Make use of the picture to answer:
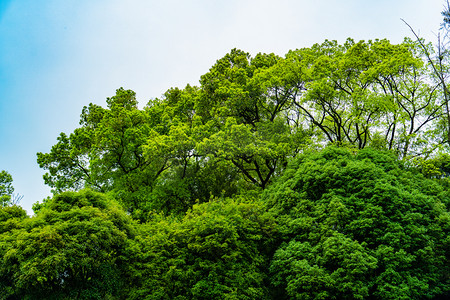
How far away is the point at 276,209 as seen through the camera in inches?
515

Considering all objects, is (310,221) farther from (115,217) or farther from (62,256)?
(62,256)

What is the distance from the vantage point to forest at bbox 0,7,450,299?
398 inches

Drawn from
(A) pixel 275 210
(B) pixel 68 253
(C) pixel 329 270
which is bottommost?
(C) pixel 329 270

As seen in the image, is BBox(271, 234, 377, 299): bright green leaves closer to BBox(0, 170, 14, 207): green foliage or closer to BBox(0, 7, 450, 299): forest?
Answer: BBox(0, 7, 450, 299): forest

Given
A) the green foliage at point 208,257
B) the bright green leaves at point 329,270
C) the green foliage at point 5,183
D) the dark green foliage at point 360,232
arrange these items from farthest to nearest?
1. the green foliage at point 5,183
2. the green foliage at point 208,257
3. the dark green foliage at point 360,232
4. the bright green leaves at point 329,270

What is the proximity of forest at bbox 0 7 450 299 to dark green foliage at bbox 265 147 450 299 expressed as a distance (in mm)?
43

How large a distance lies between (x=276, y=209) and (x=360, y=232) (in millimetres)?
3259

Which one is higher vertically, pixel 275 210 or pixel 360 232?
pixel 275 210

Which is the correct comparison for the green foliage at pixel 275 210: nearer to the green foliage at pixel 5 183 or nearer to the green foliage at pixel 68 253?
the green foliage at pixel 68 253

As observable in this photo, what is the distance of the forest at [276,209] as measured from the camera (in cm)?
1012

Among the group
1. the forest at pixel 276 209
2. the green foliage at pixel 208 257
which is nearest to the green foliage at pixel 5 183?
the forest at pixel 276 209

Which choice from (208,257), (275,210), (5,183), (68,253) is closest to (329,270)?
(275,210)

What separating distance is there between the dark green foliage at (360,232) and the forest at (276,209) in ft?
0.14

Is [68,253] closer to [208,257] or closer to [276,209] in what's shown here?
[208,257]
